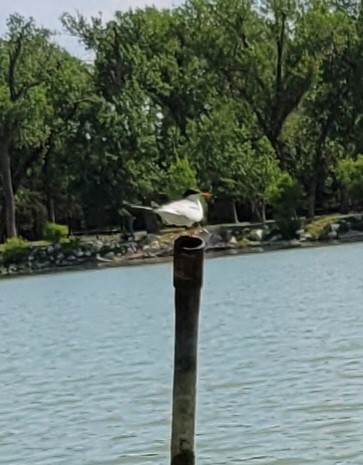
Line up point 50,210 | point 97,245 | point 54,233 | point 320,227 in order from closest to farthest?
point 320,227 < point 97,245 < point 54,233 < point 50,210

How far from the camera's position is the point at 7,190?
74938mm

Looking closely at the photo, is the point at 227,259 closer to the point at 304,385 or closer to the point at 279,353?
the point at 279,353

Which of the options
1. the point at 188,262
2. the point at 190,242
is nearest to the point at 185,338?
the point at 188,262

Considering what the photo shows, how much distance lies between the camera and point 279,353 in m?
25.2

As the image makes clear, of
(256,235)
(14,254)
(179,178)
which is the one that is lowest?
(14,254)

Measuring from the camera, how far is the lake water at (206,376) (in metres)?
17.1

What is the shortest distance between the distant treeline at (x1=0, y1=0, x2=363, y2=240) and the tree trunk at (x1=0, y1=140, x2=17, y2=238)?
0.09 m

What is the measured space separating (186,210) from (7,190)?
61446 mm

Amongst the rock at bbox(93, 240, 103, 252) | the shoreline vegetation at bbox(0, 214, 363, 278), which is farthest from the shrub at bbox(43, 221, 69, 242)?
the rock at bbox(93, 240, 103, 252)

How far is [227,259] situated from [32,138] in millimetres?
18115

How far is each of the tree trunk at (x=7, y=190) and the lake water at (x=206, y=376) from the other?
29.7 meters

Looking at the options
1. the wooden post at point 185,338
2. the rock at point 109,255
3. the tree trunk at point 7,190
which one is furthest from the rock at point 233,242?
the wooden post at point 185,338

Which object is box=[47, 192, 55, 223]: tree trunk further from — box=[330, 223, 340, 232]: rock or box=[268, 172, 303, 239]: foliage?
box=[330, 223, 340, 232]: rock

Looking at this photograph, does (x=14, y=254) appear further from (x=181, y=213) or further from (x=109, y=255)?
(x=181, y=213)
